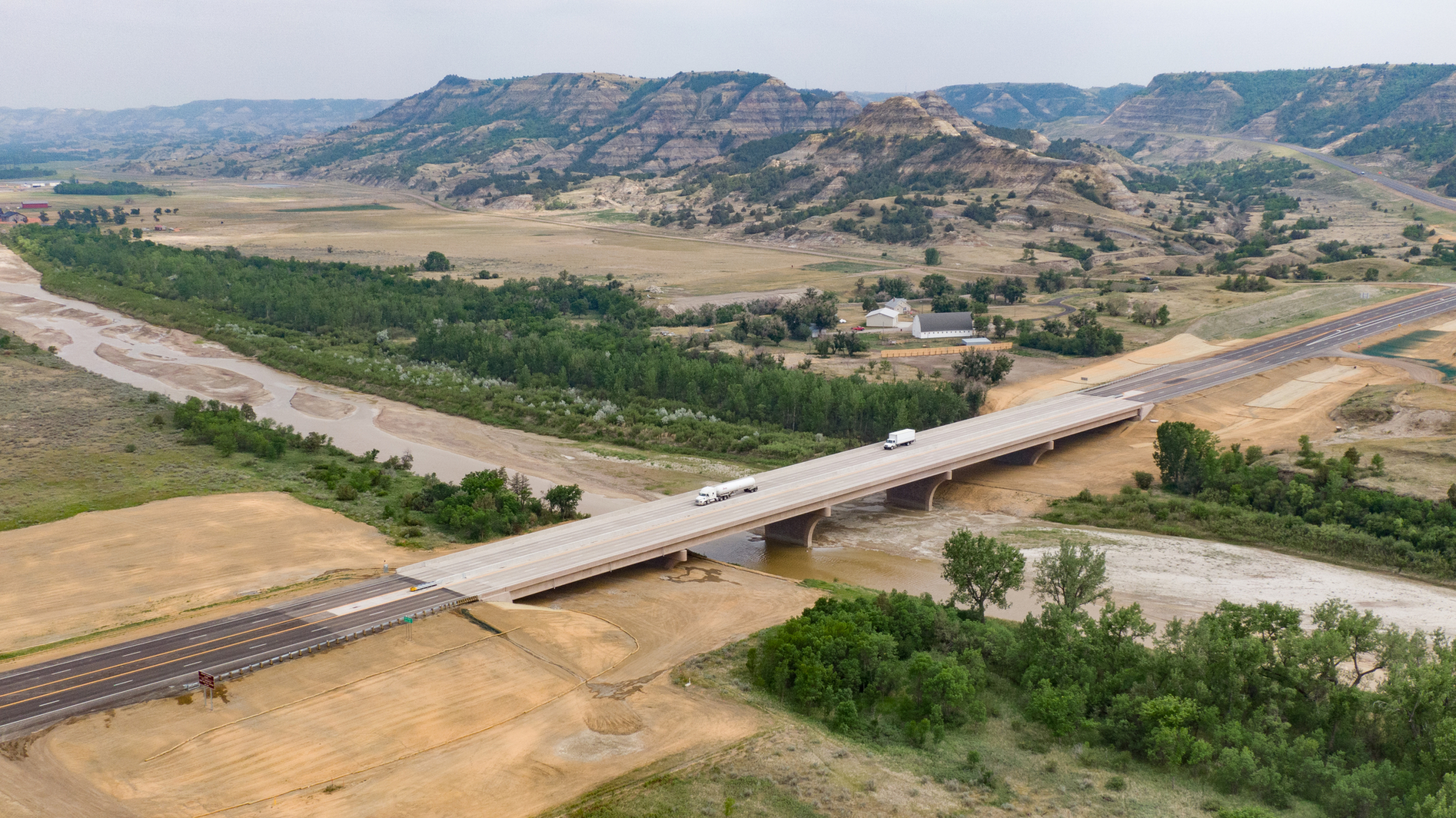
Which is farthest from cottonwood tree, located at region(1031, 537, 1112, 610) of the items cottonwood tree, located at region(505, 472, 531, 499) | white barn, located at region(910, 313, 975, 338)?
white barn, located at region(910, 313, 975, 338)

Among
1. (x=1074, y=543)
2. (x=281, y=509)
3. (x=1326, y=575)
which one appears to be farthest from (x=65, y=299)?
(x=1326, y=575)

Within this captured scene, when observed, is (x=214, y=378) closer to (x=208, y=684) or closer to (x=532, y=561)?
(x=532, y=561)

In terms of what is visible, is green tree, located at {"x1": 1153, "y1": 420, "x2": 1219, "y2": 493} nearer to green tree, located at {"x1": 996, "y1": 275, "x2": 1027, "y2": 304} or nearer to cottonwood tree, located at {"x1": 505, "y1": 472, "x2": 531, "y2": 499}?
cottonwood tree, located at {"x1": 505, "y1": 472, "x2": 531, "y2": 499}

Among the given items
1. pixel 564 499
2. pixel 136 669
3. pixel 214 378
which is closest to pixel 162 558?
pixel 136 669

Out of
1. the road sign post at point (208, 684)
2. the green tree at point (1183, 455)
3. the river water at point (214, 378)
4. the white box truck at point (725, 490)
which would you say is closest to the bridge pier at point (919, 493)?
the white box truck at point (725, 490)

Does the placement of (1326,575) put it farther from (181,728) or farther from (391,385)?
(391,385)
